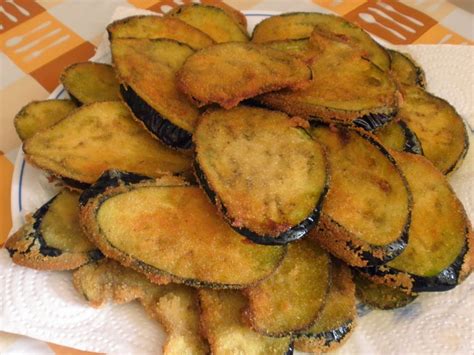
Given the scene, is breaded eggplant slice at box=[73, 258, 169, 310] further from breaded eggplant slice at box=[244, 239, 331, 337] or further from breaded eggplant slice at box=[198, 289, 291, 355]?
breaded eggplant slice at box=[244, 239, 331, 337]

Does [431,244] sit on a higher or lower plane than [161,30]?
lower

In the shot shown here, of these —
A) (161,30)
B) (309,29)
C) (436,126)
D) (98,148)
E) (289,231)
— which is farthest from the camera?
(309,29)

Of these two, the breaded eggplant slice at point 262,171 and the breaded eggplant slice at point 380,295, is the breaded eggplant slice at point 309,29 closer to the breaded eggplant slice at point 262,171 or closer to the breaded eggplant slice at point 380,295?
the breaded eggplant slice at point 262,171

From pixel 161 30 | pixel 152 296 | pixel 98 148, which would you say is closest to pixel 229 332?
pixel 152 296

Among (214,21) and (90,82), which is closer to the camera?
(90,82)

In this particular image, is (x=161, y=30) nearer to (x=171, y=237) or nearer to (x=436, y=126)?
(x=171, y=237)

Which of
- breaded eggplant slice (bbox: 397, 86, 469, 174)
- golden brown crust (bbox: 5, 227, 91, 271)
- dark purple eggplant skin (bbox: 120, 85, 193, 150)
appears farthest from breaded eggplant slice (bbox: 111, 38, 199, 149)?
breaded eggplant slice (bbox: 397, 86, 469, 174)

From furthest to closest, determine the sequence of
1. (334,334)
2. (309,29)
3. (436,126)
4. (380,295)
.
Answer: (309,29)
(436,126)
(380,295)
(334,334)

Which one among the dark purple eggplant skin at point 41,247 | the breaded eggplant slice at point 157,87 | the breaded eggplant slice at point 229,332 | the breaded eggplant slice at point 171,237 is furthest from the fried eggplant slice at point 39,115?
the breaded eggplant slice at point 229,332

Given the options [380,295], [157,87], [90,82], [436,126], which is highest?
[157,87]
